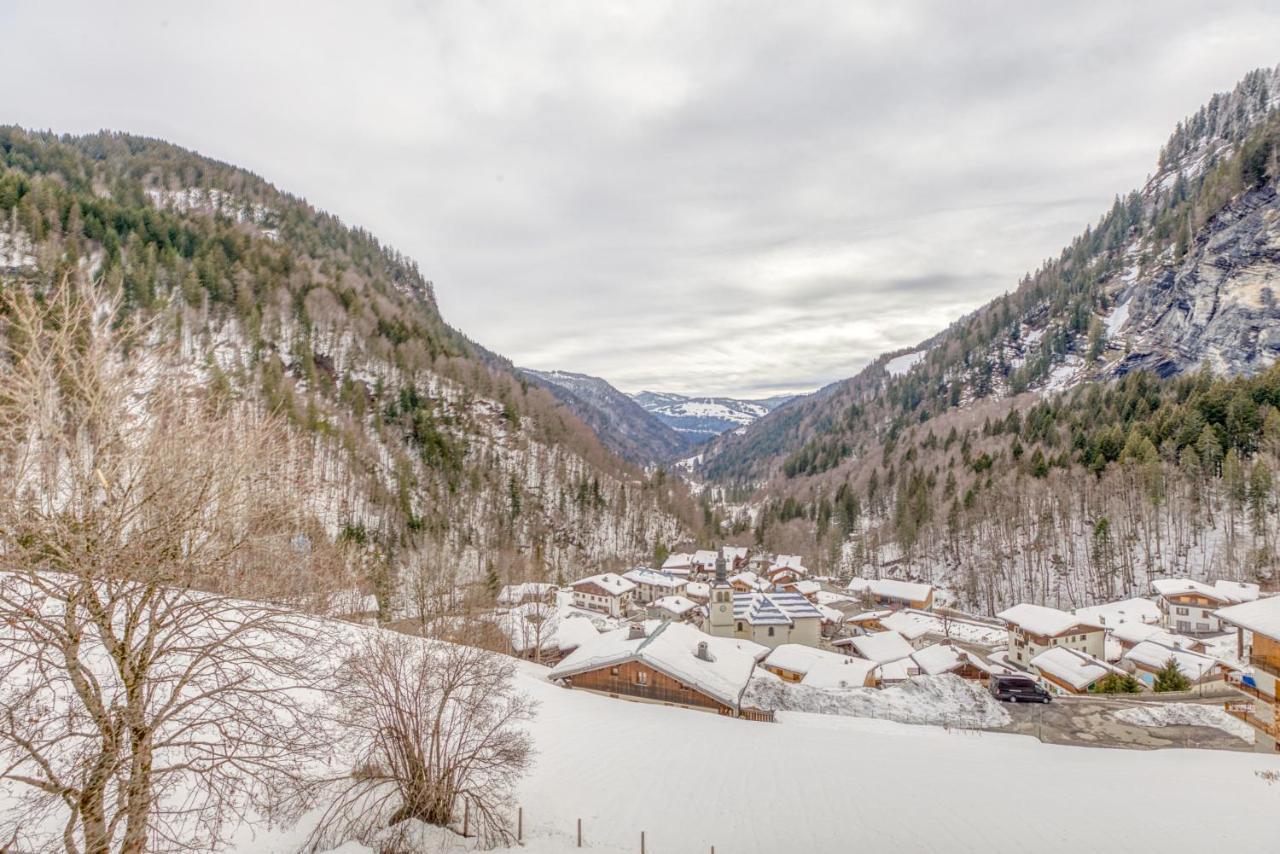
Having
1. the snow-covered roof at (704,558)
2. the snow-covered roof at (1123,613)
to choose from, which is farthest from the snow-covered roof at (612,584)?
the snow-covered roof at (1123,613)

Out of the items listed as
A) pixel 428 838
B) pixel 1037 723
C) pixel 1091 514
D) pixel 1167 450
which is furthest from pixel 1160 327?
pixel 428 838

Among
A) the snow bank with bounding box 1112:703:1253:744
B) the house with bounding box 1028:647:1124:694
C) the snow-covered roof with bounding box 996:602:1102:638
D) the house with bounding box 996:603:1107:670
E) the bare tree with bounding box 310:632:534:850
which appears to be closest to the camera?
the bare tree with bounding box 310:632:534:850

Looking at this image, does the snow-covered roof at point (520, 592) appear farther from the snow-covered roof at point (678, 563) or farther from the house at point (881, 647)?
the snow-covered roof at point (678, 563)

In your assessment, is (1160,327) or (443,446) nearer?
(443,446)

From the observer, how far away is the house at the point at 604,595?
5728 centimetres

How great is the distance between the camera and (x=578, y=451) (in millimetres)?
103938

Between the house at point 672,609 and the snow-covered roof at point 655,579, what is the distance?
9.78 meters

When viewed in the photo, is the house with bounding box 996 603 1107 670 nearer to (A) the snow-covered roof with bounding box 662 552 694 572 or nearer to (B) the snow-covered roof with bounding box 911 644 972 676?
(B) the snow-covered roof with bounding box 911 644 972 676

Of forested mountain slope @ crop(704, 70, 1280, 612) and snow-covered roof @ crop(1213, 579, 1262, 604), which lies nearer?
snow-covered roof @ crop(1213, 579, 1262, 604)

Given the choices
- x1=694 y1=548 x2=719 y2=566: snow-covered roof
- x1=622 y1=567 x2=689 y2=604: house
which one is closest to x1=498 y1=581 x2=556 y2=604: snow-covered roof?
x1=622 y1=567 x2=689 y2=604: house

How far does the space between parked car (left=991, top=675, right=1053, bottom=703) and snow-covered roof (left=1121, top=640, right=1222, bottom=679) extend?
35.0ft

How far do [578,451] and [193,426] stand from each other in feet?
315

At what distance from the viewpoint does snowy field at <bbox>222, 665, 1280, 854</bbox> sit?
12109mm

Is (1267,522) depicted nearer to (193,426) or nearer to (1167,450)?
(1167,450)
